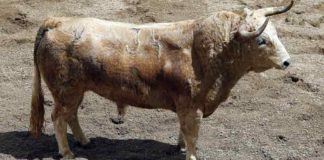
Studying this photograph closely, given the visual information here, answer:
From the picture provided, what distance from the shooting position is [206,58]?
7.15 m

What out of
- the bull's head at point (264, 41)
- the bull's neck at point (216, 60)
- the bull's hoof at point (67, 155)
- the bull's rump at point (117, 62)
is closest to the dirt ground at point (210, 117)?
the bull's hoof at point (67, 155)

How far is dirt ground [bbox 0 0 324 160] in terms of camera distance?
7.95 meters

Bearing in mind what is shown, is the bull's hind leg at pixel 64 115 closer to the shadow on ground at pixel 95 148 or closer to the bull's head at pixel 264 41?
the shadow on ground at pixel 95 148

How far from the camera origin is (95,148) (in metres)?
Result: 7.98

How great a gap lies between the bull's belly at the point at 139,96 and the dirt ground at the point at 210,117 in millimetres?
667

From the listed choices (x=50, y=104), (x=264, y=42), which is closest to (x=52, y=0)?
(x=50, y=104)

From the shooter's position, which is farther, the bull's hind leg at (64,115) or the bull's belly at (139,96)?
the bull's hind leg at (64,115)

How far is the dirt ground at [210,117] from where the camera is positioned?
795cm

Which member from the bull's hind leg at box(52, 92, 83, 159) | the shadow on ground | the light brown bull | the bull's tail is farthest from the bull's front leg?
the bull's tail

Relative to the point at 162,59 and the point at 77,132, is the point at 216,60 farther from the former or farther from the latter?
the point at 77,132

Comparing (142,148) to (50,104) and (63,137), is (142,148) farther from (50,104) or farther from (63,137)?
(50,104)

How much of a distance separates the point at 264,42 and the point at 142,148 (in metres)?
1.87

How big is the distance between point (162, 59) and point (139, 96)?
0.44 m

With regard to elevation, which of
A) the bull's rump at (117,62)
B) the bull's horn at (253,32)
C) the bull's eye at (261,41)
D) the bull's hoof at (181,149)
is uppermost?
the bull's horn at (253,32)
